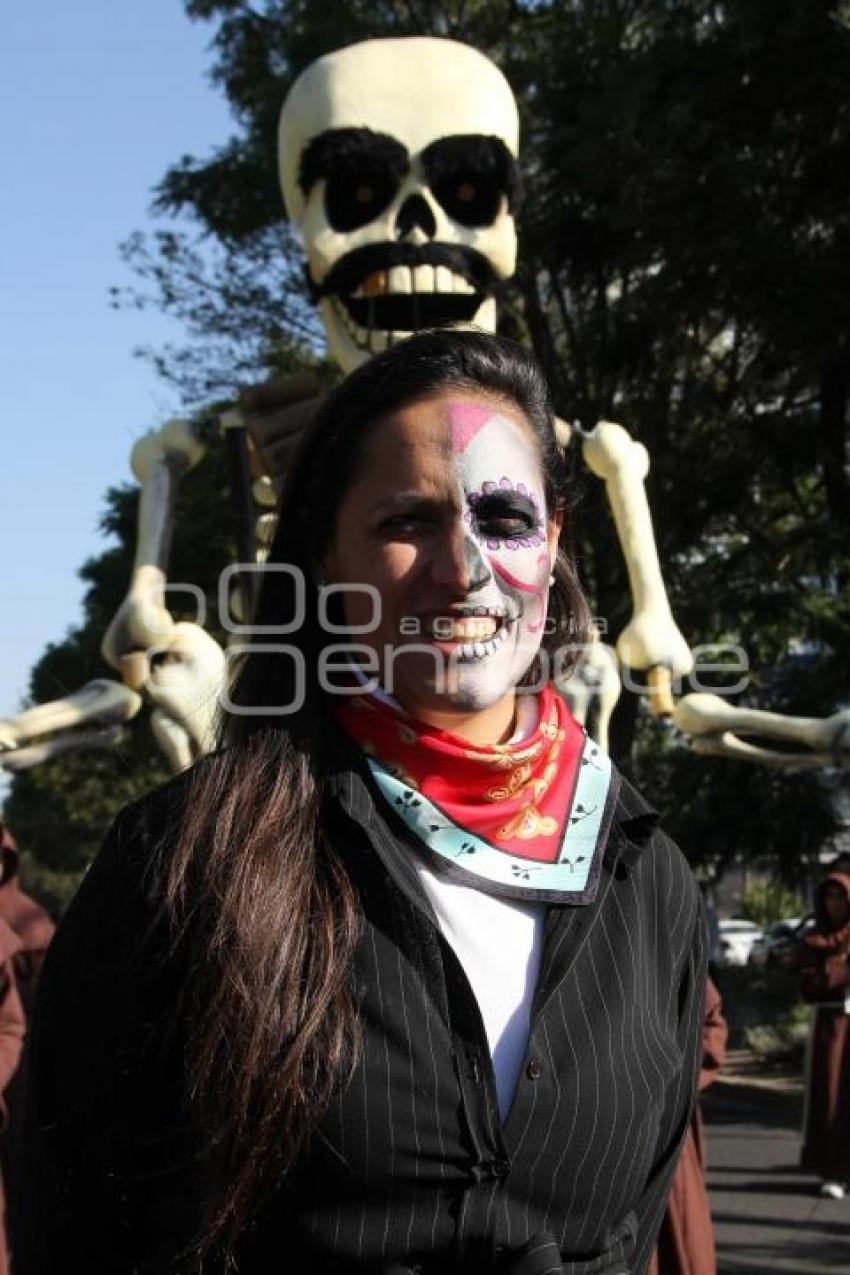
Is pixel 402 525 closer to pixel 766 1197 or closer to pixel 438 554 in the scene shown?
pixel 438 554

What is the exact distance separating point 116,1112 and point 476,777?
1.66 feet

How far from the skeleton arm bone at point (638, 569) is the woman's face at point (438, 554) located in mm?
3383

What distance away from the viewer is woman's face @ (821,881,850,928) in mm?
9594

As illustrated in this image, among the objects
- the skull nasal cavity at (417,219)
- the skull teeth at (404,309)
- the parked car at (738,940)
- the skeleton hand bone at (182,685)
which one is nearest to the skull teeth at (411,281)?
the skull teeth at (404,309)

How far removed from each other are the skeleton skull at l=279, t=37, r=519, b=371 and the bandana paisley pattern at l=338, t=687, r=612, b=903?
3684 millimetres

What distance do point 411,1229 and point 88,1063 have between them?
36 centimetres

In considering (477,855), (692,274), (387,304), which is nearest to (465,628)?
(477,855)

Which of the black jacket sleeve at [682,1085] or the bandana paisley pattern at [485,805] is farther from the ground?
the bandana paisley pattern at [485,805]

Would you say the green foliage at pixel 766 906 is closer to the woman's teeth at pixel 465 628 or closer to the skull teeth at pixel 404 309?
the skull teeth at pixel 404 309

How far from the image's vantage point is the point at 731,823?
13930 mm

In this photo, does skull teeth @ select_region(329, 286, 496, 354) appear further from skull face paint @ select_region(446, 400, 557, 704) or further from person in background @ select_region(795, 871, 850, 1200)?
person in background @ select_region(795, 871, 850, 1200)

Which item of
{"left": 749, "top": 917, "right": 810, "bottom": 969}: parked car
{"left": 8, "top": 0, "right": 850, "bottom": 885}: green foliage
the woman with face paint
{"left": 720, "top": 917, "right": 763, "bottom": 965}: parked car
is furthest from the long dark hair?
{"left": 720, "top": 917, "right": 763, "bottom": 965}: parked car

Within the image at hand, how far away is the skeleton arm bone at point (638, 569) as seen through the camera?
5547 millimetres

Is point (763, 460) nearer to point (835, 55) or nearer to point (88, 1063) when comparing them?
point (835, 55)
